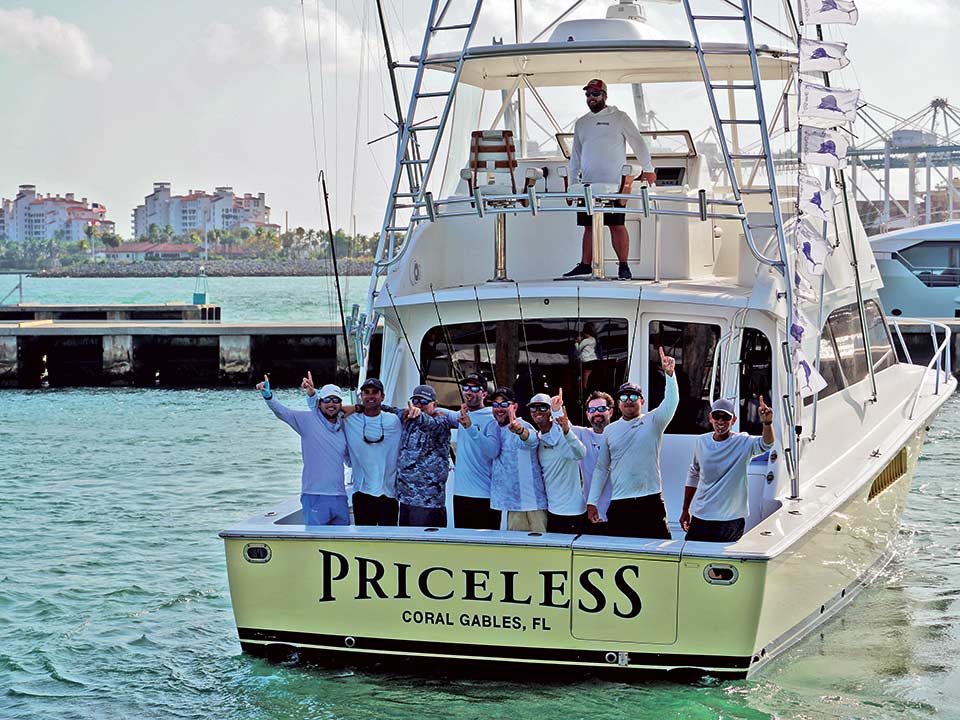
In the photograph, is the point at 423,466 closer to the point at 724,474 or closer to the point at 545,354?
the point at 545,354

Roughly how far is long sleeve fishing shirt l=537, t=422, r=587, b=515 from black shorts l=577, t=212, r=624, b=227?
86.6 inches

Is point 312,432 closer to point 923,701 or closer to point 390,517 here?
point 390,517

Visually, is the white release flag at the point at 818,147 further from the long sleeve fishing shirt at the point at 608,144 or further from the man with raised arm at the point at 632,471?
the man with raised arm at the point at 632,471

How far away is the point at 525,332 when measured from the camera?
10.4m

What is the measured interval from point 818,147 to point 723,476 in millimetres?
2715

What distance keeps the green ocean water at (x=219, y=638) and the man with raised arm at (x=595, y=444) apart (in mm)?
969

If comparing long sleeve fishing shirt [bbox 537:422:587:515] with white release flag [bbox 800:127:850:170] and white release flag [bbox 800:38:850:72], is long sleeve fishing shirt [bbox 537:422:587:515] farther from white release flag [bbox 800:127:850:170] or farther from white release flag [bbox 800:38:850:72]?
white release flag [bbox 800:38:850:72]

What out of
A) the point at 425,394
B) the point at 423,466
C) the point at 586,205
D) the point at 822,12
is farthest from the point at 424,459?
the point at 822,12

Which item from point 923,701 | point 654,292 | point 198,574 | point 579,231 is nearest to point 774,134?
point 579,231

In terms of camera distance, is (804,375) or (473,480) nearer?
(473,480)

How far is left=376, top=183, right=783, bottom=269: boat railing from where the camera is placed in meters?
9.56

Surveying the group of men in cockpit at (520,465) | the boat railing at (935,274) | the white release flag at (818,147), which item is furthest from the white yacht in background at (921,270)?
the group of men in cockpit at (520,465)

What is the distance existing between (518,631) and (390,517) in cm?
125

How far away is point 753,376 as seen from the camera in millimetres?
10086
